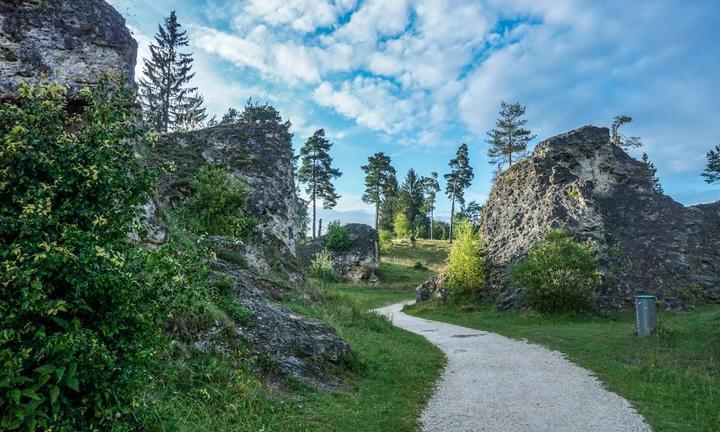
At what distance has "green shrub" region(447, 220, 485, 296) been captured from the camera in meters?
28.6

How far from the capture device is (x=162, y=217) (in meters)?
11.6

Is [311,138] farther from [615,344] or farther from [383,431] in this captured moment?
[383,431]

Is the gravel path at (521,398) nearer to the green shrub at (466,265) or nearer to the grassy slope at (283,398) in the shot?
the grassy slope at (283,398)

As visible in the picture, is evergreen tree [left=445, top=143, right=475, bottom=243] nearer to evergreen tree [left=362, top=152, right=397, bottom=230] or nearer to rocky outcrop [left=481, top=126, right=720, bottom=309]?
evergreen tree [left=362, top=152, right=397, bottom=230]

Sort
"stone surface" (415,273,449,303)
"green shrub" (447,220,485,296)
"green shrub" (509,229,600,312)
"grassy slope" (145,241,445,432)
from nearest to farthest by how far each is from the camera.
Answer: "grassy slope" (145,241,445,432), "green shrub" (509,229,600,312), "green shrub" (447,220,485,296), "stone surface" (415,273,449,303)

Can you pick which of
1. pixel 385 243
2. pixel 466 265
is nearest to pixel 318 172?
pixel 385 243

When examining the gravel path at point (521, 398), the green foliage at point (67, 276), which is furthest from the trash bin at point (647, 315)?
the green foliage at point (67, 276)

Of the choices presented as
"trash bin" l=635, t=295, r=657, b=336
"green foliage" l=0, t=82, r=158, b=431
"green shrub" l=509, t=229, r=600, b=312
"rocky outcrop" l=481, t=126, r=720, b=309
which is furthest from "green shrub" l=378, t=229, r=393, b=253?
"green foliage" l=0, t=82, r=158, b=431

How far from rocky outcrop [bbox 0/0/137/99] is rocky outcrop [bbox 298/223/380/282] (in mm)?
39425

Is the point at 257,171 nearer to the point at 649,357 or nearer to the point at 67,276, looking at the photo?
the point at 649,357

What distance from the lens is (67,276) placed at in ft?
11.1

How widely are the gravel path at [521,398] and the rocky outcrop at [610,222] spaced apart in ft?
42.7

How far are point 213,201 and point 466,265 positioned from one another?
18.9 meters

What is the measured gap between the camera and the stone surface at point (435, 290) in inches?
1191
